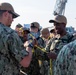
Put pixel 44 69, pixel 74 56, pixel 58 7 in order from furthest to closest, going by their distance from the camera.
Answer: pixel 58 7 → pixel 44 69 → pixel 74 56

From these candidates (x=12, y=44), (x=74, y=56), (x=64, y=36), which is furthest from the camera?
(x=64, y=36)

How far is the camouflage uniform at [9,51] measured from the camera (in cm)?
366

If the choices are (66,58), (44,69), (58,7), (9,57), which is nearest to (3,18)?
(9,57)

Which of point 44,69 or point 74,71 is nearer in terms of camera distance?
point 74,71

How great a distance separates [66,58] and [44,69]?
4.25 meters

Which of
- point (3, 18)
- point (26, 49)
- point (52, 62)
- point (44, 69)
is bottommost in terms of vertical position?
point (44, 69)

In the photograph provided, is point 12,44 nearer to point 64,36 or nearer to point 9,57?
point 9,57

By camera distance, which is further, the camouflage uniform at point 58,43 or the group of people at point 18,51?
the camouflage uniform at point 58,43

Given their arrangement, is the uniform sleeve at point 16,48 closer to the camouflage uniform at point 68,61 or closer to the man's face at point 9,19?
the man's face at point 9,19

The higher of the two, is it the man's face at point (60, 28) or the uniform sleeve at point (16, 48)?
the man's face at point (60, 28)

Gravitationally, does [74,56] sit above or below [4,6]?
below

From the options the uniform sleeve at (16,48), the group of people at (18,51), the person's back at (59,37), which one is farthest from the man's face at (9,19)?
the person's back at (59,37)

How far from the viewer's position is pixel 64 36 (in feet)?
16.2

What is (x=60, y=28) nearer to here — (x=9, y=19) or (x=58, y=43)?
(x=58, y=43)
